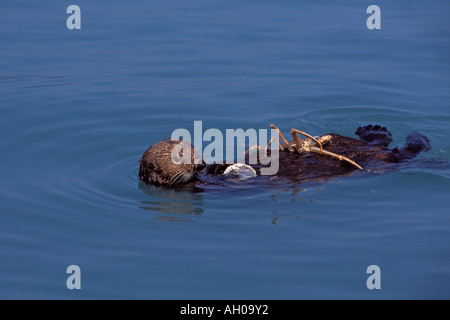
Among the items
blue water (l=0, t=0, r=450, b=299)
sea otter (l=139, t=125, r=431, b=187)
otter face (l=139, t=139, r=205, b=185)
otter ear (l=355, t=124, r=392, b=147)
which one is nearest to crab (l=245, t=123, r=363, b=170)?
sea otter (l=139, t=125, r=431, b=187)


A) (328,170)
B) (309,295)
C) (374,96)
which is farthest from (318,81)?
(309,295)

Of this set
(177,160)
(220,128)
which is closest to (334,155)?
(177,160)

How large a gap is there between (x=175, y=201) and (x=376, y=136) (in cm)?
204

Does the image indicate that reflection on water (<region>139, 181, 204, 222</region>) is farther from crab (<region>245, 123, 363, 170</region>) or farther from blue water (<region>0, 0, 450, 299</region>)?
crab (<region>245, 123, 363, 170</region>)

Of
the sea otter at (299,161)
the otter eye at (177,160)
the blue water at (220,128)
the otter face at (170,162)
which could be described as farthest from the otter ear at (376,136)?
the otter eye at (177,160)

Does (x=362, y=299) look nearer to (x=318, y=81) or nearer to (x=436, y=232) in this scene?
(x=436, y=232)

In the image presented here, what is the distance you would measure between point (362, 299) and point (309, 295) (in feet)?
1.08

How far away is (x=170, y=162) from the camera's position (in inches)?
229

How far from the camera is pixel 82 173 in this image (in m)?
6.60

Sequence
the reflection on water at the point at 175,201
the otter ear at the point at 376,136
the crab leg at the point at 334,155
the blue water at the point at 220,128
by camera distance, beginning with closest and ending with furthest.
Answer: the blue water at the point at 220,128
the reflection on water at the point at 175,201
the crab leg at the point at 334,155
the otter ear at the point at 376,136

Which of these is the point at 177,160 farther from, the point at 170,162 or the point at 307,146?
the point at 307,146

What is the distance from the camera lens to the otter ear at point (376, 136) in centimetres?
648

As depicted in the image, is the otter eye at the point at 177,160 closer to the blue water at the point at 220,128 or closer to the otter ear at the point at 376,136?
the blue water at the point at 220,128

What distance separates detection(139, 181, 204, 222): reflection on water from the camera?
578cm
